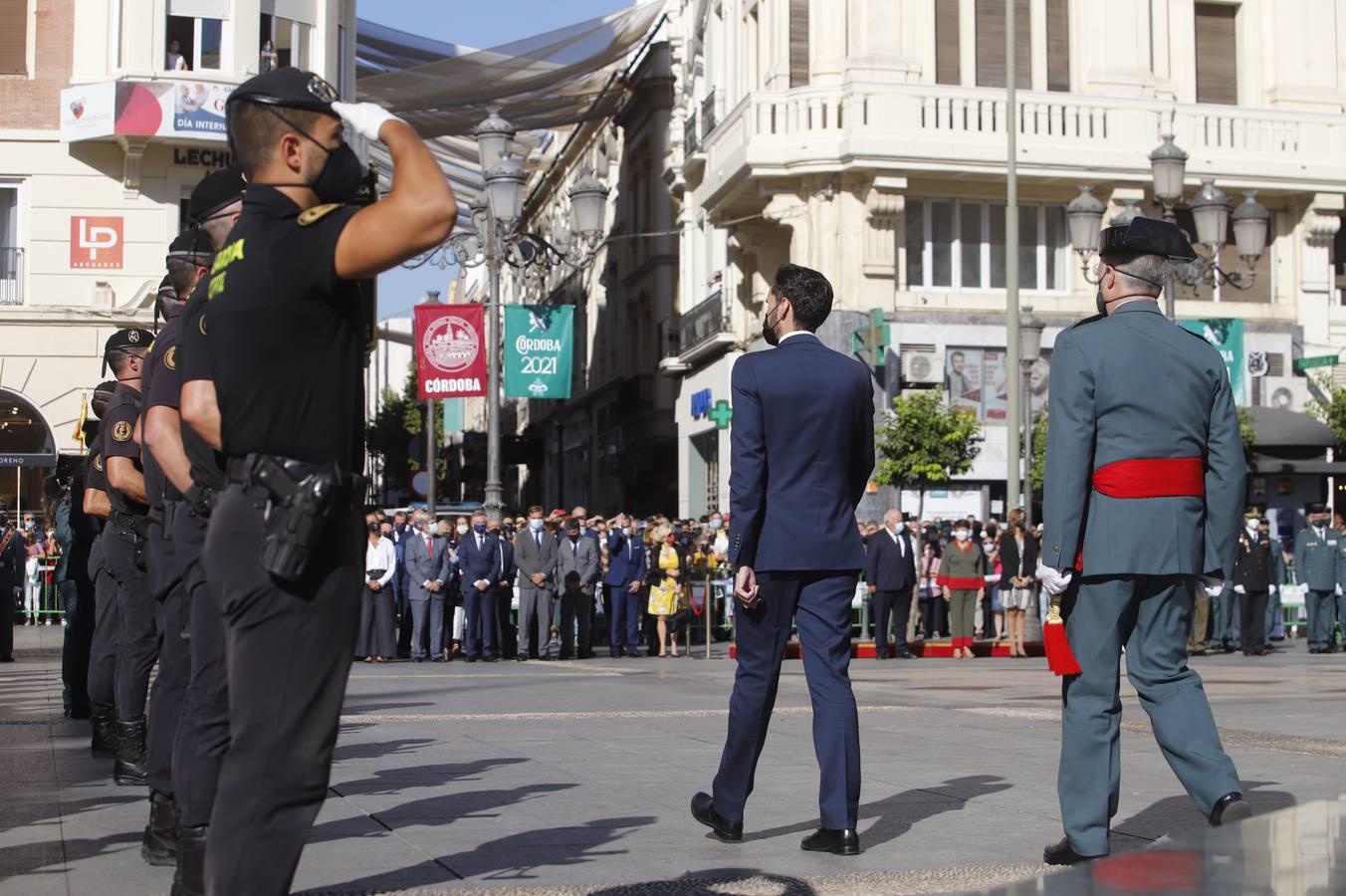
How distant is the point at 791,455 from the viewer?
22.3ft

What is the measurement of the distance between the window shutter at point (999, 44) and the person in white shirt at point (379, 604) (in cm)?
1685

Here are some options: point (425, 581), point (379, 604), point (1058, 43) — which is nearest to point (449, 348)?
point (425, 581)

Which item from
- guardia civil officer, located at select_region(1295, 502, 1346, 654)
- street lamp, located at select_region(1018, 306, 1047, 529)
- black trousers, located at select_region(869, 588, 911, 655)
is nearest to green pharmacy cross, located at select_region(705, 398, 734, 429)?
street lamp, located at select_region(1018, 306, 1047, 529)

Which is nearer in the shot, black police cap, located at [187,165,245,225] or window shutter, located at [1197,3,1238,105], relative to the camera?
black police cap, located at [187,165,245,225]

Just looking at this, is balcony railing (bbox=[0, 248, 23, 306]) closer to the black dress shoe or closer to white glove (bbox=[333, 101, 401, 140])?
the black dress shoe

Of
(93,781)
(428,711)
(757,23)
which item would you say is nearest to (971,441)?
(757,23)

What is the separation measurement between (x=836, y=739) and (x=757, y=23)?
31.3 metres

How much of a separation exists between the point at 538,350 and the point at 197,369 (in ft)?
71.6

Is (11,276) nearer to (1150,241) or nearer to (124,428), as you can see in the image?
(124,428)

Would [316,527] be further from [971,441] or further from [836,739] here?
[971,441]

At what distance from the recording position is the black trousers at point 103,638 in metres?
9.55

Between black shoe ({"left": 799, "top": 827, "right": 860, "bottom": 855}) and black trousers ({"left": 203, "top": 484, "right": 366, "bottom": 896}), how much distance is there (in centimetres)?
283

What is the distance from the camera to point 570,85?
1746 inches

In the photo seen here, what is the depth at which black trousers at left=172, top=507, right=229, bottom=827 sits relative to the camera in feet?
16.9
